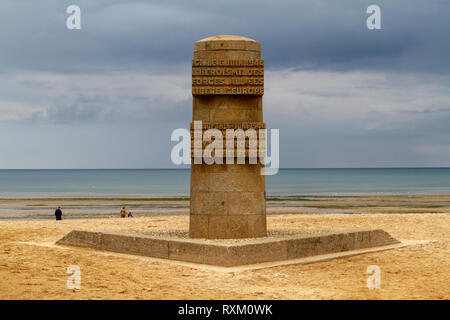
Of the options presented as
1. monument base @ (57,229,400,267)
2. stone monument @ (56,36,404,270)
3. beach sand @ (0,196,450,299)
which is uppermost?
stone monument @ (56,36,404,270)

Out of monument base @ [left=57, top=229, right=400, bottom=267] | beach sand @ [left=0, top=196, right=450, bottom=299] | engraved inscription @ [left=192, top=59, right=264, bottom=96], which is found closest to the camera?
beach sand @ [left=0, top=196, right=450, bottom=299]

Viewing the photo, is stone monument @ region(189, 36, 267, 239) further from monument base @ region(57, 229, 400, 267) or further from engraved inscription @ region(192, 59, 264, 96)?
monument base @ region(57, 229, 400, 267)

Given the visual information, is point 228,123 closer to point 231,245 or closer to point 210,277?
point 231,245

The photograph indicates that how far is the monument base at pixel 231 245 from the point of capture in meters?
13.7

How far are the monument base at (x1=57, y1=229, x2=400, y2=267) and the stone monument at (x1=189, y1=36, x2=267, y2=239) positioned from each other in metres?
0.67

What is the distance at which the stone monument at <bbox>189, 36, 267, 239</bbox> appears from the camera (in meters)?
15.6

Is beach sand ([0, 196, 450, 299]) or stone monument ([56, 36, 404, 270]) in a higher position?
stone monument ([56, 36, 404, 270])

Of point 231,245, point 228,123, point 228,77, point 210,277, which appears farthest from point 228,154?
point 210,277

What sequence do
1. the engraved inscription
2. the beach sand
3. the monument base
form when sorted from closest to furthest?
the beach sand, the monument base, the engraved inscription

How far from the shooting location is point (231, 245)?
1364 cm

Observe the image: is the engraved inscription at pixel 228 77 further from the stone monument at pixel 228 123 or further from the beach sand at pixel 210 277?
the beach sand at pixel 210 277

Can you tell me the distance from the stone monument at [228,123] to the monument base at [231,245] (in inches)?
26.5

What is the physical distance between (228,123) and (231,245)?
128 inches

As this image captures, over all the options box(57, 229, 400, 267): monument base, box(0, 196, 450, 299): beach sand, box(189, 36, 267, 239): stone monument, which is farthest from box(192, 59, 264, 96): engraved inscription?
box(0, 196, 450, 299): beach sand
